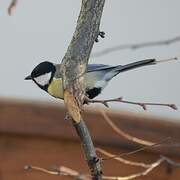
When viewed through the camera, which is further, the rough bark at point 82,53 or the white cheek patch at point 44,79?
the white cheek patch at point 44,79

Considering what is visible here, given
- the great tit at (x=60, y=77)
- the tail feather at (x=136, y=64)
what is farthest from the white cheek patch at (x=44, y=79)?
the tail feather at (x=136, y=64)

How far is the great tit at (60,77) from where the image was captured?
0.74m

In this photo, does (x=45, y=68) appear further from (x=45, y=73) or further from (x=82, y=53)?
(x=82, y=53)

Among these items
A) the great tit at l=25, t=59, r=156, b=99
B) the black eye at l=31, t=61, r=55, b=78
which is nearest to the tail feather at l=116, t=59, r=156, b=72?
the great tit at l=25, t=59, r=156, b=99

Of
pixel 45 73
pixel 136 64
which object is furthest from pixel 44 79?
pixel 136 64

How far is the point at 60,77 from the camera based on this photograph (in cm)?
72

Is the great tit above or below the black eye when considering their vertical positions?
below

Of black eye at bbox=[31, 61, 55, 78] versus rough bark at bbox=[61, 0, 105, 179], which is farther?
black eye at bbox=[31, 61, 55, 78]

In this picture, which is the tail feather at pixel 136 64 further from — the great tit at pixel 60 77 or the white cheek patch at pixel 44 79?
the white cheek patch at pixel 44 79

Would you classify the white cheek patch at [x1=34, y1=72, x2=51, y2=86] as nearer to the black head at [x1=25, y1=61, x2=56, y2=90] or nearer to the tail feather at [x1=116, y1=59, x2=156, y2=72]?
the black head at [x1=25, y1=61, x2=56, y2=90]

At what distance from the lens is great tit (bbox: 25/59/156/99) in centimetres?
74

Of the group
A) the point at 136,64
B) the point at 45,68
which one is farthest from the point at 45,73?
the point at 136,64

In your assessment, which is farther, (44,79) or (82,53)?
(44,79)

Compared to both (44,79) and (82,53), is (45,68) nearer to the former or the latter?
(44,79)
